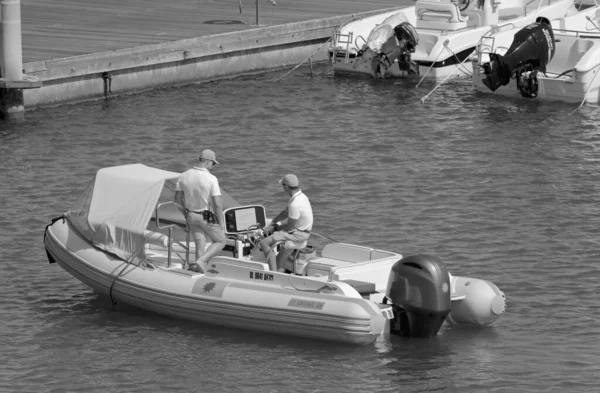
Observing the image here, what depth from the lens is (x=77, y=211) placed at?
54.6 ft

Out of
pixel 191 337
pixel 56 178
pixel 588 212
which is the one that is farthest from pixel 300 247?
pixel 56 178

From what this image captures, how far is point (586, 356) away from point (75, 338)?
17.5ft

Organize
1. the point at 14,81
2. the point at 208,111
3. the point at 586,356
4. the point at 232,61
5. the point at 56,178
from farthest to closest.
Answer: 1. the point at 232,61
2. the point at 208,111
3. the point at 14,81
4. the point at 56,178
5. the point at 586,356

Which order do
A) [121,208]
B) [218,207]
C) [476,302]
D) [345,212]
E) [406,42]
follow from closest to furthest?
[476,302], [218,207], [121,208], [345,212], [406,42]

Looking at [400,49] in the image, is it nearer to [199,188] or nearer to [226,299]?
[199,188]

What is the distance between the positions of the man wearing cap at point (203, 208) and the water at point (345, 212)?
0.90 meters

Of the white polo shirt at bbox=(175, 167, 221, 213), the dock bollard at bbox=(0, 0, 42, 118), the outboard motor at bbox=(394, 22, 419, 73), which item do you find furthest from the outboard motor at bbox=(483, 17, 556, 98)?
the white polo shirt at bbox=(175, 167, 221, 213)

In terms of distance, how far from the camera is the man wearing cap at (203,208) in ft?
50.4

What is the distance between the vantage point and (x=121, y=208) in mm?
16000

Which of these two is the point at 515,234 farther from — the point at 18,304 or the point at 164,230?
the point at 18,304

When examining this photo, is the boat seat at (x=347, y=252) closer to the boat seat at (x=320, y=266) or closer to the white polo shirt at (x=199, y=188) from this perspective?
the boat seat at (x=320, y=266)

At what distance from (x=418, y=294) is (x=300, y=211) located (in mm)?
1854

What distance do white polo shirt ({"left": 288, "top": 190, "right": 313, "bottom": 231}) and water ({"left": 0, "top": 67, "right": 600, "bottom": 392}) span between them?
1367mm

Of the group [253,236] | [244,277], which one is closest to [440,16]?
[253,236]
